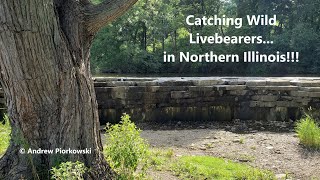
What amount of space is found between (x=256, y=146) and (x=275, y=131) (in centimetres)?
160

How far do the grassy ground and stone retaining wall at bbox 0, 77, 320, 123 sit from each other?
2.66 meters

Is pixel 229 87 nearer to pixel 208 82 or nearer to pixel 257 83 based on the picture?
pixel 208 82

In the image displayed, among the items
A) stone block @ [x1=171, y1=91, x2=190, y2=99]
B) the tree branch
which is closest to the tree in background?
stone block @ [x1=171, y1=91, x2=190, y2=99]

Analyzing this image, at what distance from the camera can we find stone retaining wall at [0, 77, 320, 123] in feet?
23.9

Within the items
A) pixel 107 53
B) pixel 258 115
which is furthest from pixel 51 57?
pixel 107 53

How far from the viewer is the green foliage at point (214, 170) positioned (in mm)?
3860

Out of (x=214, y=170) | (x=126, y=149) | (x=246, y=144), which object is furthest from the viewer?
(x=246, y=144)

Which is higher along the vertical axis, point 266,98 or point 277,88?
point 277,88

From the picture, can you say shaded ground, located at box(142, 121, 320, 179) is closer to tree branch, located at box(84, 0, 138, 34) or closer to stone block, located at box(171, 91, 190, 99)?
stone block, located at box(171, 91, 190, 99)

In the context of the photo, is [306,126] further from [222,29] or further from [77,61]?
[222,29]

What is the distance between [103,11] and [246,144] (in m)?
3.51

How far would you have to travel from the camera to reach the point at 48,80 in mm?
2943

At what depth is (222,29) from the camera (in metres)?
27.8

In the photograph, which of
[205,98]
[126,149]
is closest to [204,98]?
[205,98]
